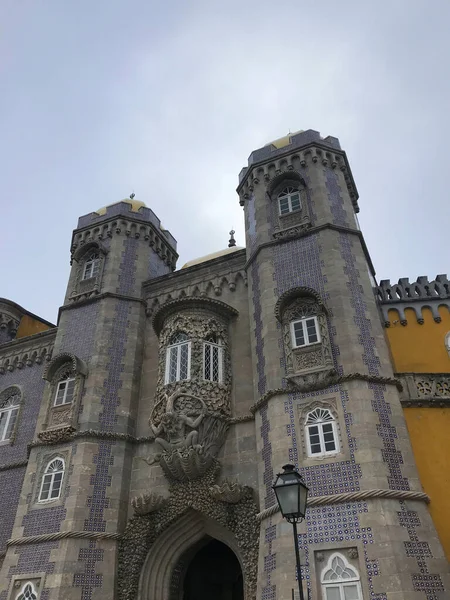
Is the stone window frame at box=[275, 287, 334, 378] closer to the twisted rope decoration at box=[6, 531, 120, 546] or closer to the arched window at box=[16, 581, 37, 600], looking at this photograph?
the twisted rope decoration at box=[6, 531, 120, 546]

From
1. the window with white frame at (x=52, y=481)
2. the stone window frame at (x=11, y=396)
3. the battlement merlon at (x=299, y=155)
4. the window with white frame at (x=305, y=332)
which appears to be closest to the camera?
the window with white frame at (x=305, y=332)

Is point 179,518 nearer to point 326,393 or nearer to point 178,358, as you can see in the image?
point 178,358

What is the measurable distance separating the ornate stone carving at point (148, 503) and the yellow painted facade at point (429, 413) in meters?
7.08

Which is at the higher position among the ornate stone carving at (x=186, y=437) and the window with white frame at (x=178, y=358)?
the window with white frame at (x=178, y=358)

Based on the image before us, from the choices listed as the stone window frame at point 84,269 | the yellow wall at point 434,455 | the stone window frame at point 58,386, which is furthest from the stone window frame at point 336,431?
the stone window frame at point 84,269

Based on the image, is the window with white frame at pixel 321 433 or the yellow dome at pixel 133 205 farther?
the yellow dome at pixel 133 205

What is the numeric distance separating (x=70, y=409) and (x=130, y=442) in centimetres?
230

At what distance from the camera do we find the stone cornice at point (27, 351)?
69.8 ft

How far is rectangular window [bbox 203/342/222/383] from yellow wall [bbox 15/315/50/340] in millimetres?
12715

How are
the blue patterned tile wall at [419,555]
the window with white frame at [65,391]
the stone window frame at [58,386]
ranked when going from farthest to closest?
1. the window with white frame at [65,391]
2. the stone window frame at [58,386]
3. the blue patterned tile wall at [419,555]

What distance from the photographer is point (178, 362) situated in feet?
54.3

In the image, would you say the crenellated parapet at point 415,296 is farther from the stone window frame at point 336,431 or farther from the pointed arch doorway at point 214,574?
the pointed arch doorway at point 214,574

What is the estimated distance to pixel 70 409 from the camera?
16.8 meters

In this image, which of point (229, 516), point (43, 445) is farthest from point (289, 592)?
point (43, 445)
